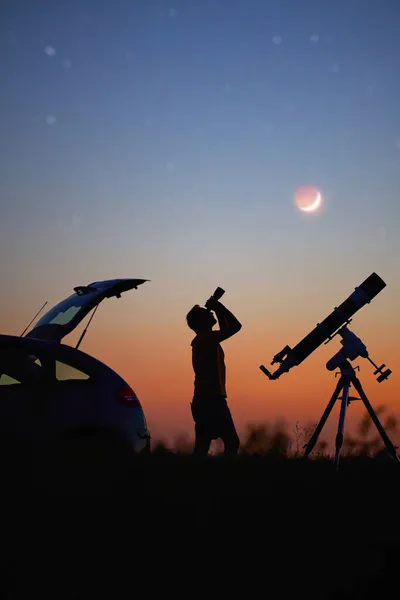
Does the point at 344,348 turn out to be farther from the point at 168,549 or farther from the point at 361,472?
the point at 168,549

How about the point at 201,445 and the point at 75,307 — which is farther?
the point at 201,445

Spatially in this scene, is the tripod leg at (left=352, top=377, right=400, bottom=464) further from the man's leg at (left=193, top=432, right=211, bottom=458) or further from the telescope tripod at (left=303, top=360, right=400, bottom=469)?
the man's leg at (left=193, top=432, right=211, bottom=458)

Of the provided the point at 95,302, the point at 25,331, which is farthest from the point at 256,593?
the point at 25,331

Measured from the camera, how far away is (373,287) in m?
11.3

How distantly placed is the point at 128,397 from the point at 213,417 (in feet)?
5.61

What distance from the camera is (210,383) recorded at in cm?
1025

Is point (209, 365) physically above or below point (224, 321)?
below

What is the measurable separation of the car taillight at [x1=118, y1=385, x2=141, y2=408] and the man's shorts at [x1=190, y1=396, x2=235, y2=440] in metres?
1.51

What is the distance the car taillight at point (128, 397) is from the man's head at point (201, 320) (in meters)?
1.78

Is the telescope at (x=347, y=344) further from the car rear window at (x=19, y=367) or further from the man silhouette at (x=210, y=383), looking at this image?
the car rear window at (x=19, y=367)

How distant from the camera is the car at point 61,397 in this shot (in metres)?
8.33

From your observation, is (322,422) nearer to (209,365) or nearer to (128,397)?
(209,365)

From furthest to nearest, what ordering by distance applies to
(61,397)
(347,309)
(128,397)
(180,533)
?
(347,309) < (128,397) < (61,397) < (180,533)

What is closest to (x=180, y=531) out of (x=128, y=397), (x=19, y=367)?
(x=128, y=397)
